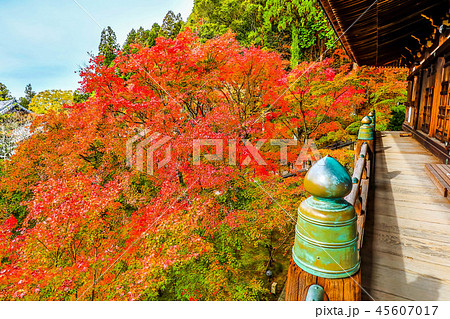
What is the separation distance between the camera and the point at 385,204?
10.9 feet

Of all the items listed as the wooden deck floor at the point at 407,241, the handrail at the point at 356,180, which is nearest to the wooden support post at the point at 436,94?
the wooden deck floor at the point at 407,241

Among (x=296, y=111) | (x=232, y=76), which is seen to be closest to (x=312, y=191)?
(x=232, y=76)

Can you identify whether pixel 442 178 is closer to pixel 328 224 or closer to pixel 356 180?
pixel 356 180

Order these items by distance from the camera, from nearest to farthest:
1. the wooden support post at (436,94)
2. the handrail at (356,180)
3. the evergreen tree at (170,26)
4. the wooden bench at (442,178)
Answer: the handrail at (356,180) → the wooden bench at (442,178) → the wooden support post at (436,94) → the evergreen tree at (170,26)

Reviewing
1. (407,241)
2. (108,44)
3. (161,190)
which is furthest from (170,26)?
(407,241)

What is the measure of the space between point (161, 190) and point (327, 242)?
744cm

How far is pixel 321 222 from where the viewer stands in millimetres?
1102

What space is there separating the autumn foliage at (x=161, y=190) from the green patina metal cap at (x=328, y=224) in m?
4.71

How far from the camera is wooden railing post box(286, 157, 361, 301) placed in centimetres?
106

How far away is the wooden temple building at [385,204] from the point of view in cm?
112
